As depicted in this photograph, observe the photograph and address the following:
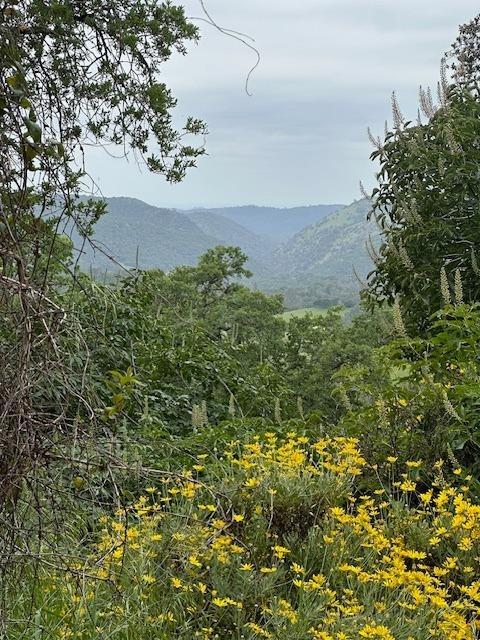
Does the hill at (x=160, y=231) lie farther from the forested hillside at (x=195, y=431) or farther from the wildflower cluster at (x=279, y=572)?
the wildflower cluster at (x=279, y=572)

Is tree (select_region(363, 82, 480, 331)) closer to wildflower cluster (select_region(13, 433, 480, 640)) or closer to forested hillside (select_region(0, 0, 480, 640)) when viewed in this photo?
forested hillside (select_region(0, 0, 480, 640))

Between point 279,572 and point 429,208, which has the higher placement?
point 429,208

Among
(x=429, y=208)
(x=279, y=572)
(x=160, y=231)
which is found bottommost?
(x=279, y=572)

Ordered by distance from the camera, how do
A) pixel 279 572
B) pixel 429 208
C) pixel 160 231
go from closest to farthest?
1. pixel 279 572
2. pixel 429 208
3. pixel 160 231

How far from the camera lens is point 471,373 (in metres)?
3.56

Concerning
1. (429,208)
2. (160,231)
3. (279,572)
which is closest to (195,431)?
(279,572)

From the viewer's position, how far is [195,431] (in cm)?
428

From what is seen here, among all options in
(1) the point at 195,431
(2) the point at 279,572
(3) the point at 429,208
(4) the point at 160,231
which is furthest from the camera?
(4) the point at 160,231

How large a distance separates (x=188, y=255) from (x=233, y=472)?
138163mm

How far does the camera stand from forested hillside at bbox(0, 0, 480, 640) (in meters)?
1.59

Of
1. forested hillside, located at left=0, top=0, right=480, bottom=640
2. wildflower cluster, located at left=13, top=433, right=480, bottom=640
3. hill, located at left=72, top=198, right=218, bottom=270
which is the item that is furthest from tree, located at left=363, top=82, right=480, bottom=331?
hill, located at left=72, top=198, right=218, bottom=270

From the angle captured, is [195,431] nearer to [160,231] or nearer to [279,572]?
[279,572]

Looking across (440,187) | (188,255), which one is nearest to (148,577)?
(440,187)

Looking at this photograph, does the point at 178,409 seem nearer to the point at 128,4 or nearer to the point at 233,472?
the point at 233,472
